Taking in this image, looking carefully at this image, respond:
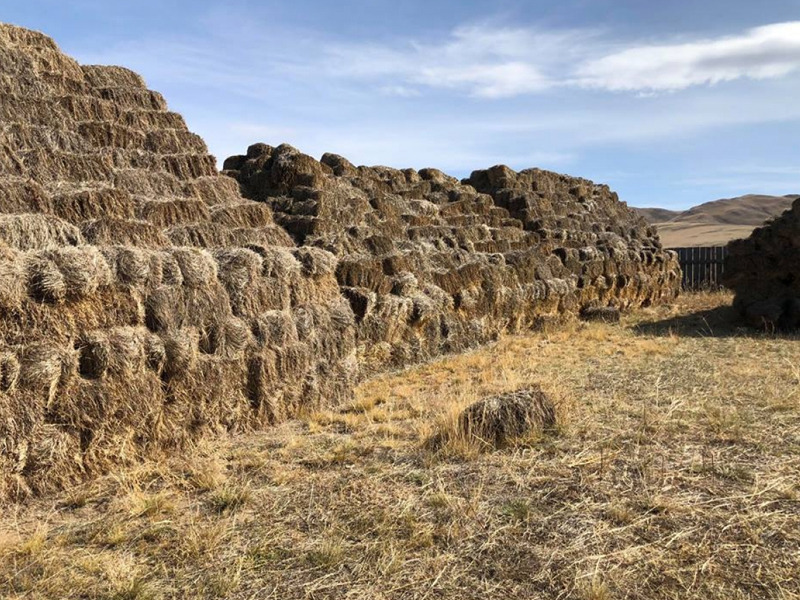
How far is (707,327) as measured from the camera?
46.3 ft

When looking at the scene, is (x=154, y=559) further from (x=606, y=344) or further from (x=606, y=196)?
(x=606, y=196)

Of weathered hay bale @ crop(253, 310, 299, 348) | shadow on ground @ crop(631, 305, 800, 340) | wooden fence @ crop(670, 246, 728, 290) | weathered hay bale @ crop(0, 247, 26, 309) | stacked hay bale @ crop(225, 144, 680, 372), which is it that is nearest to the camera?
weathered hay bale @ crop(0, 247, 26, 309)

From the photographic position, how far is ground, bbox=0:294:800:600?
3699 millimetres

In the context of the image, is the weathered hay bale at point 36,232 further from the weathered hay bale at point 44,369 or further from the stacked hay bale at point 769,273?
the stacked hay bale at point 769,273

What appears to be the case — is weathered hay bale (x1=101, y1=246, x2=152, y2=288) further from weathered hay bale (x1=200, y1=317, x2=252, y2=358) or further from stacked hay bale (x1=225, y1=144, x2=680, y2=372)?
stacked hay bale (x1=225, y1=144, x2=680, y2=372)

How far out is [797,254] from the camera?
13672mm

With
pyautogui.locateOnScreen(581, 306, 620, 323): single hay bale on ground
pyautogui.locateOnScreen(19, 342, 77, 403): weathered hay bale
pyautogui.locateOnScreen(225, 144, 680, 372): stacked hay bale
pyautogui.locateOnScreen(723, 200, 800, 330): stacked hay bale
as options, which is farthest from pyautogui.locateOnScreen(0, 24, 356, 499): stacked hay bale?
pyautogui.locateOnScreen(723, 200, 800, 330): stacked hay bale

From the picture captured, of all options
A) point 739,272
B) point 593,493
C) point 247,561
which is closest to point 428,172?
point 739,272

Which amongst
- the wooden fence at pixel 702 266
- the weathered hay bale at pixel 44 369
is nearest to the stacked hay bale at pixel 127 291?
the weathered hay bale at pixel 44 369

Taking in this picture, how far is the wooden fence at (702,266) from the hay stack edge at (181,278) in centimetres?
1222

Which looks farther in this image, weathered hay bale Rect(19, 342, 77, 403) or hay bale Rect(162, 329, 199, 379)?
hay bale Rect(162, 329, 199, 379)

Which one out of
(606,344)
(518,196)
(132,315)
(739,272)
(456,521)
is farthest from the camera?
(518,196)

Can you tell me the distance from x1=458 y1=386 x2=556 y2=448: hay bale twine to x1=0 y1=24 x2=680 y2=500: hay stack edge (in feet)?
7.34

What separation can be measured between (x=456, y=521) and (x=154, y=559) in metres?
1.97
